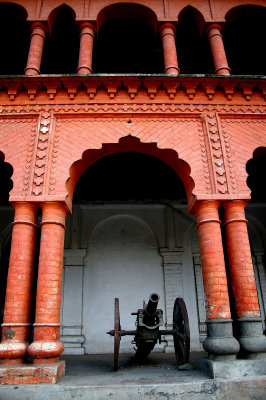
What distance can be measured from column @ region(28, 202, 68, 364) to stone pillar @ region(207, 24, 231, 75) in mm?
4798

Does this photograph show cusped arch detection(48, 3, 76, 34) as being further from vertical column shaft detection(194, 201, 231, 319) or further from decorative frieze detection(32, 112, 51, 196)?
vertical column shaft detection(194, 201, 231, 319)

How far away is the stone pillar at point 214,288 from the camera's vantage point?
200 inches

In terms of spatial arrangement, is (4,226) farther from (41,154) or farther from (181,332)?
(181,332)

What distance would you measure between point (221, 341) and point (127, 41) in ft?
27.5

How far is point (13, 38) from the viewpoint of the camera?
30.1ft

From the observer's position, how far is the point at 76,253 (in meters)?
9.61

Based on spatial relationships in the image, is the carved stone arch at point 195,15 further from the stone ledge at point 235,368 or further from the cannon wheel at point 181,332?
the stone ledge at point 235,368

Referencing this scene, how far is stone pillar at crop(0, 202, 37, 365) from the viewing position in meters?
5.05

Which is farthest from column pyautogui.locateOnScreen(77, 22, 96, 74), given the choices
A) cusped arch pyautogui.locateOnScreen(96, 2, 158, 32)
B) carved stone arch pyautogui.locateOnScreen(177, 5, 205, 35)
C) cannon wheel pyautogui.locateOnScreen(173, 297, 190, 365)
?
cannon wheel pyautogui.locateOnScreen(173, 297, 190, 365)

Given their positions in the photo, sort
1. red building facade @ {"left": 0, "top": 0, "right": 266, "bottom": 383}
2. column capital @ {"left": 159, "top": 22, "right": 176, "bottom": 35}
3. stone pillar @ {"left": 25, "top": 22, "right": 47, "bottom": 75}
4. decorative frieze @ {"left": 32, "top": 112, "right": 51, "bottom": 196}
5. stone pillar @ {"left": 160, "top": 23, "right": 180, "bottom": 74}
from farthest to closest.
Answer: column capital @ {"left": 159, "top": 22, "right": 176, "bottom": 35}, stone pillar @ {"left": 160, "top": 23, "right": 180, "bottom": 74}, stone pillar @ {"left": 25, "top": 22, "right": 47, "bottom": 75}, decorative frieze @ {"left": 32, "top": 112, "right": 51, "bottom": 196}, red building facade @ {"left": 0, "top": 0, "right": 266, "bottom": 383}

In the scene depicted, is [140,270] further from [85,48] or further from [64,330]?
[85,48]

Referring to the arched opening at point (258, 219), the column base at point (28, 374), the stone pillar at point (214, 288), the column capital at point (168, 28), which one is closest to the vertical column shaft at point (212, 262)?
the stone pillar at point (214, 288)

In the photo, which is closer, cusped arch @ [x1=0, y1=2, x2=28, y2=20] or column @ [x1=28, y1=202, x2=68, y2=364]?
column @ [x1=28, y1=202, x2=68, y2=364]

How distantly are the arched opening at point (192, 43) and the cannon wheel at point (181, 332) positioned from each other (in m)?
6.85
